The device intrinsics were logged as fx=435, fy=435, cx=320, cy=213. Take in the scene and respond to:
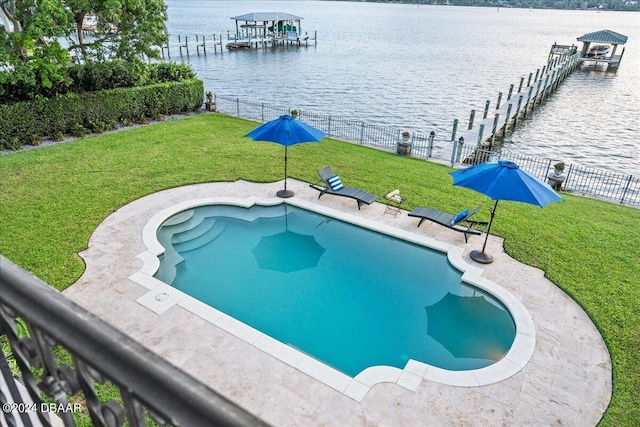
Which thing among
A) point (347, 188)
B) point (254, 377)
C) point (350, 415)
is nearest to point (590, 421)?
point (350, 415)

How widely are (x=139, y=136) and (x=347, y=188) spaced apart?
1236 centimetres

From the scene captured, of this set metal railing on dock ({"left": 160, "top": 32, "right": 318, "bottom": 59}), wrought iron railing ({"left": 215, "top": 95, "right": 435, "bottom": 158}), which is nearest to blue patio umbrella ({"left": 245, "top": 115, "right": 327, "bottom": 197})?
wrought iron railing ({"left": 215, "top": 95, "right": 435, "bottom": 158})

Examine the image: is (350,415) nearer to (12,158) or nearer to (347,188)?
(347,188)

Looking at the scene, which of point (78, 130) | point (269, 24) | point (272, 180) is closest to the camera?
point (272, 180)

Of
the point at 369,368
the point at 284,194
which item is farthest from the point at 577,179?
the point at 369,368

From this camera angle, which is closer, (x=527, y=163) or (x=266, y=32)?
(x=527, y=163)

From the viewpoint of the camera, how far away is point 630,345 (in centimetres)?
944

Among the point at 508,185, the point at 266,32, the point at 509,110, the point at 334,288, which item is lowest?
the point at 509,110

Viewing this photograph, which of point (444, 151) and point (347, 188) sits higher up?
point (347, 188)

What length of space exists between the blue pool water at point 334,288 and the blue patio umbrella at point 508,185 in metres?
2.63

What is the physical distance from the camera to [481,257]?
12562 mm

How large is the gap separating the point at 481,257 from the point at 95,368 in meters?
12.3

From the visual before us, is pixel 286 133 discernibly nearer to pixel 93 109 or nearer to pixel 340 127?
pixel 93 109

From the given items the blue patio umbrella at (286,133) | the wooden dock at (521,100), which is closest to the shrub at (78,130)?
the blue patio umbrella at (286,133)
